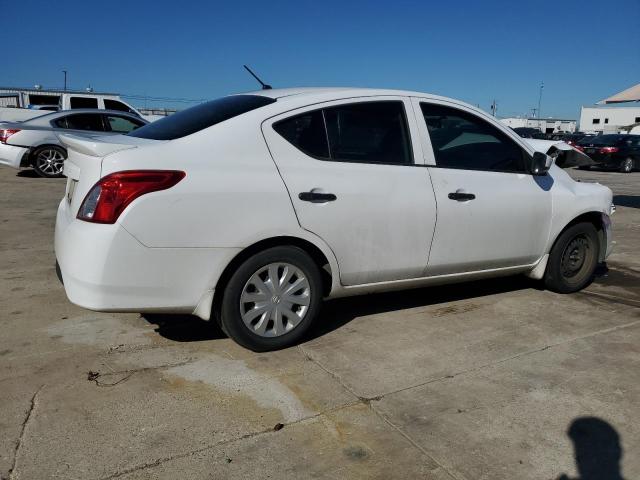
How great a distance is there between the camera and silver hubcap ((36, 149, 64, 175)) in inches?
471

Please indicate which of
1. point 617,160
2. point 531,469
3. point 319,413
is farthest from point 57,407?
point 617,160

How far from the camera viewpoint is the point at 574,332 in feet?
13.4

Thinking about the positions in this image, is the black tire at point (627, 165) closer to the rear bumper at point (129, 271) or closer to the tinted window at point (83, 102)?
the tinted window at point (83, 102)

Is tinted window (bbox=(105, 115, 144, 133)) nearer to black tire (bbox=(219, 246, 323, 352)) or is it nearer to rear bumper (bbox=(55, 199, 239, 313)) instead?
rear bumper (bbox=(55, 199, 239, 313))

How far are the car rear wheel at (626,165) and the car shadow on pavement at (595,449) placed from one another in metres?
20.7

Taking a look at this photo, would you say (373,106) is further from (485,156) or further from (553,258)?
(553,258)

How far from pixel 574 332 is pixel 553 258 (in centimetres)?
87

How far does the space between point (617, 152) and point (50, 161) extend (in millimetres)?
18879

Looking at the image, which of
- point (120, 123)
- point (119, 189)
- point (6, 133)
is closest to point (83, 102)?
point (6, 133)

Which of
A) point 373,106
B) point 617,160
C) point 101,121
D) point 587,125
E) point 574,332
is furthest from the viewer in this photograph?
point 587,125

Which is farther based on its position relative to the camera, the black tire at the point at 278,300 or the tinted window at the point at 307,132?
the tinted window at the point at 307,132

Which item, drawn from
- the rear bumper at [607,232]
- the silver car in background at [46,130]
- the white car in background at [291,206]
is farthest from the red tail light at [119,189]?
the silver car in background at [46,130]

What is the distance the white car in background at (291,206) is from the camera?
3.06 m

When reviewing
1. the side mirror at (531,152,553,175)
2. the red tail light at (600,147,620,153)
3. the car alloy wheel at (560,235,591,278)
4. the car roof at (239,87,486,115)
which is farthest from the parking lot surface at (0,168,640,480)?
the red tail light at (600,147,620,153)
